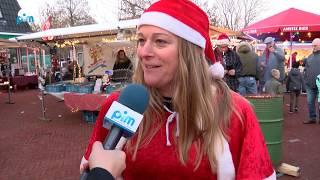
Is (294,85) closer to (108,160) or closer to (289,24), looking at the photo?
(289,24)

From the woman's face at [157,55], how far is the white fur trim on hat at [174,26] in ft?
A: 0.07

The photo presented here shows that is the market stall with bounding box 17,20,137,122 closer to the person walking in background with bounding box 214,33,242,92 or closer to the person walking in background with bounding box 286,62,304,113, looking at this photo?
the person walking in background with bounding box 214,33,242,92

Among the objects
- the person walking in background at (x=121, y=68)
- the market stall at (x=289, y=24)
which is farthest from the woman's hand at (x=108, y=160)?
the market stall at (x=289, y=24)

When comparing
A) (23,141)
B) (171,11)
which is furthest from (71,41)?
(171,11)

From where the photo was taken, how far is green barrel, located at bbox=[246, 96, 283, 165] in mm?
5113

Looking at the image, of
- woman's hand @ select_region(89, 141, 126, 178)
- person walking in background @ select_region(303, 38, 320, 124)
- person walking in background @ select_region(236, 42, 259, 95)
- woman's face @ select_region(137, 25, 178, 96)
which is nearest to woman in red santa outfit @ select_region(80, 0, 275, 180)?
woman's face @ select_region(137, 25, 178, 96)

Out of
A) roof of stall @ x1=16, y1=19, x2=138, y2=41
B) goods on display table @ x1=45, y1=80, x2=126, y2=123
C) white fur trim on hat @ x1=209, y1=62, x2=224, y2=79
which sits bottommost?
goods on display table @ x1=45, y1=80, x2=126, y2=123

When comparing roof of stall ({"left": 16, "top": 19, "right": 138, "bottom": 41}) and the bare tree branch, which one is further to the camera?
the bare tree branch

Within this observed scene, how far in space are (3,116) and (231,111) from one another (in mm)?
12152

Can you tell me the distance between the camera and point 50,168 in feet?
21.1

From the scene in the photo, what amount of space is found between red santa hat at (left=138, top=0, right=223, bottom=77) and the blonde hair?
0.13ft

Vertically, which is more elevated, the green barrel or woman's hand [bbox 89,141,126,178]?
woman's hand [bbox 89,141,126,178]

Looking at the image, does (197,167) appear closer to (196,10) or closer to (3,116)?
(196,10)

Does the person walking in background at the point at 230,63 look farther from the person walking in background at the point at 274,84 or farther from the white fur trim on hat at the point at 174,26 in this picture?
the white fur trim on hat at the point at 174,26
